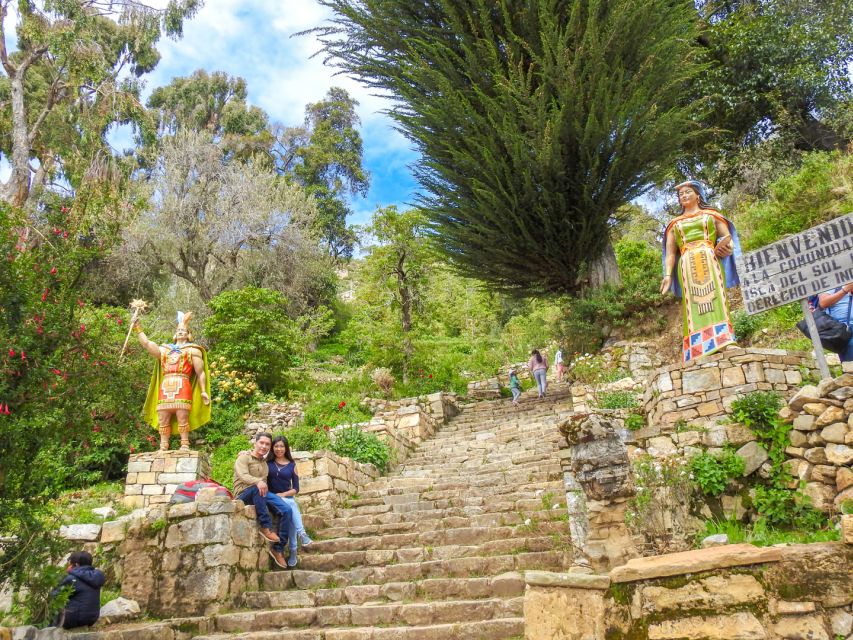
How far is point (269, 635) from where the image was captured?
17.2 feet

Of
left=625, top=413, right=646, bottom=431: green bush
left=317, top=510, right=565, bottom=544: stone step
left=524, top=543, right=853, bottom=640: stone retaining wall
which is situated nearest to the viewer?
left=524, top=543, right=853, bottom=640: stone retaining wall

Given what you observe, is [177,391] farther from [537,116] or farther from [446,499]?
[537,116]

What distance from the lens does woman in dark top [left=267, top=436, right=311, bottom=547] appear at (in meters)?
6.88

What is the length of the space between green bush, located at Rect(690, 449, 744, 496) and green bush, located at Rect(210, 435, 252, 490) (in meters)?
7.99

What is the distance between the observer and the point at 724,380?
760 centimetres

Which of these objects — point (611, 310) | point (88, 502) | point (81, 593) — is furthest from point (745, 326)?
point (88, 502)

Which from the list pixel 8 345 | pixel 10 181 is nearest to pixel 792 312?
pixel 8 345

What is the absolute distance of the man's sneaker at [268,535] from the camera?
657 cm

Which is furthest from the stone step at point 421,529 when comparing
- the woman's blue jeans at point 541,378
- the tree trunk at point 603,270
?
the tree trunk at point 603,270

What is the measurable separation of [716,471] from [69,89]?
2117 cm

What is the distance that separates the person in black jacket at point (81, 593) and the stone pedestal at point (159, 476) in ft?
9.13

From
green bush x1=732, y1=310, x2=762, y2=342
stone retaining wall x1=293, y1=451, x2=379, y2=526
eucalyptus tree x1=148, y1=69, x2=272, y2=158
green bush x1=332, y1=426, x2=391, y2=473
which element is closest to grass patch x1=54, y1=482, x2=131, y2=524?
stone retaining wall x1=293, y1=451, x2=379, y2=526

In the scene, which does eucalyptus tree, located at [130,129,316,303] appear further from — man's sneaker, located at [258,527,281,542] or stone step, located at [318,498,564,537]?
man's sneaker, located at [258,527,281,542]

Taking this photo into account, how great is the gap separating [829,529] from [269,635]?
4874mm
